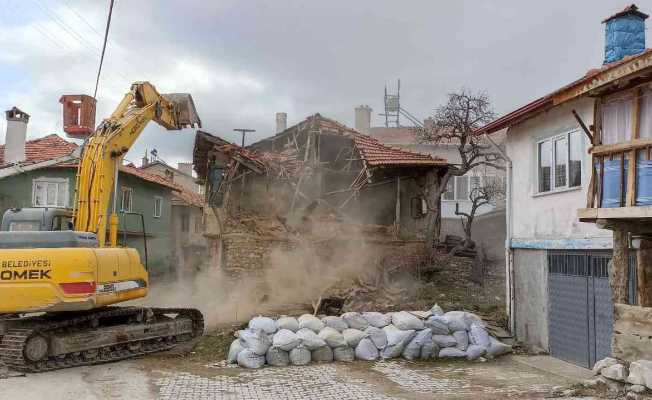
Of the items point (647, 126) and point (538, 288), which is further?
point (538, 288)

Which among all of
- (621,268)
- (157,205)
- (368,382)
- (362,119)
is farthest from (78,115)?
(362,119)

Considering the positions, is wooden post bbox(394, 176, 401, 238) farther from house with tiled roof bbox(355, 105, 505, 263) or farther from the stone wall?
the stone wall

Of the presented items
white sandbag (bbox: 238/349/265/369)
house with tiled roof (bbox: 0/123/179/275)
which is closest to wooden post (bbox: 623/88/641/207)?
white sandbag (bbox: 238/349/265/369)

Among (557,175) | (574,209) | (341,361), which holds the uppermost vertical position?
(557,175)

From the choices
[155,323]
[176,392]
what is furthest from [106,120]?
[176,392]

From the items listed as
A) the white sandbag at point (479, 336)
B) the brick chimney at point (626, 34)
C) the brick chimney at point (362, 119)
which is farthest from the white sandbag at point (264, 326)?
the brick chimney at point (362, 119)

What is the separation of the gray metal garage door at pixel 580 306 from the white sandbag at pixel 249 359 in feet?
19.6

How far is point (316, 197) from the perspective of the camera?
1883 centimetres

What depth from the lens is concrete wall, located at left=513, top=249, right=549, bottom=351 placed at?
12.0 m

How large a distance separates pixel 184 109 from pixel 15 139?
12.2m

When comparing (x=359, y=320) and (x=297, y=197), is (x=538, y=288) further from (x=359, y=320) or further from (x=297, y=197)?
(x=297, y=197)

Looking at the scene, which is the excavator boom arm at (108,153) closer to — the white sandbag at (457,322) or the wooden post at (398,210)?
the white sandbag at (457,322)

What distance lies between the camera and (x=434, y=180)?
64.0 ft

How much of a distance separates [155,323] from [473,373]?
20.7 feet
